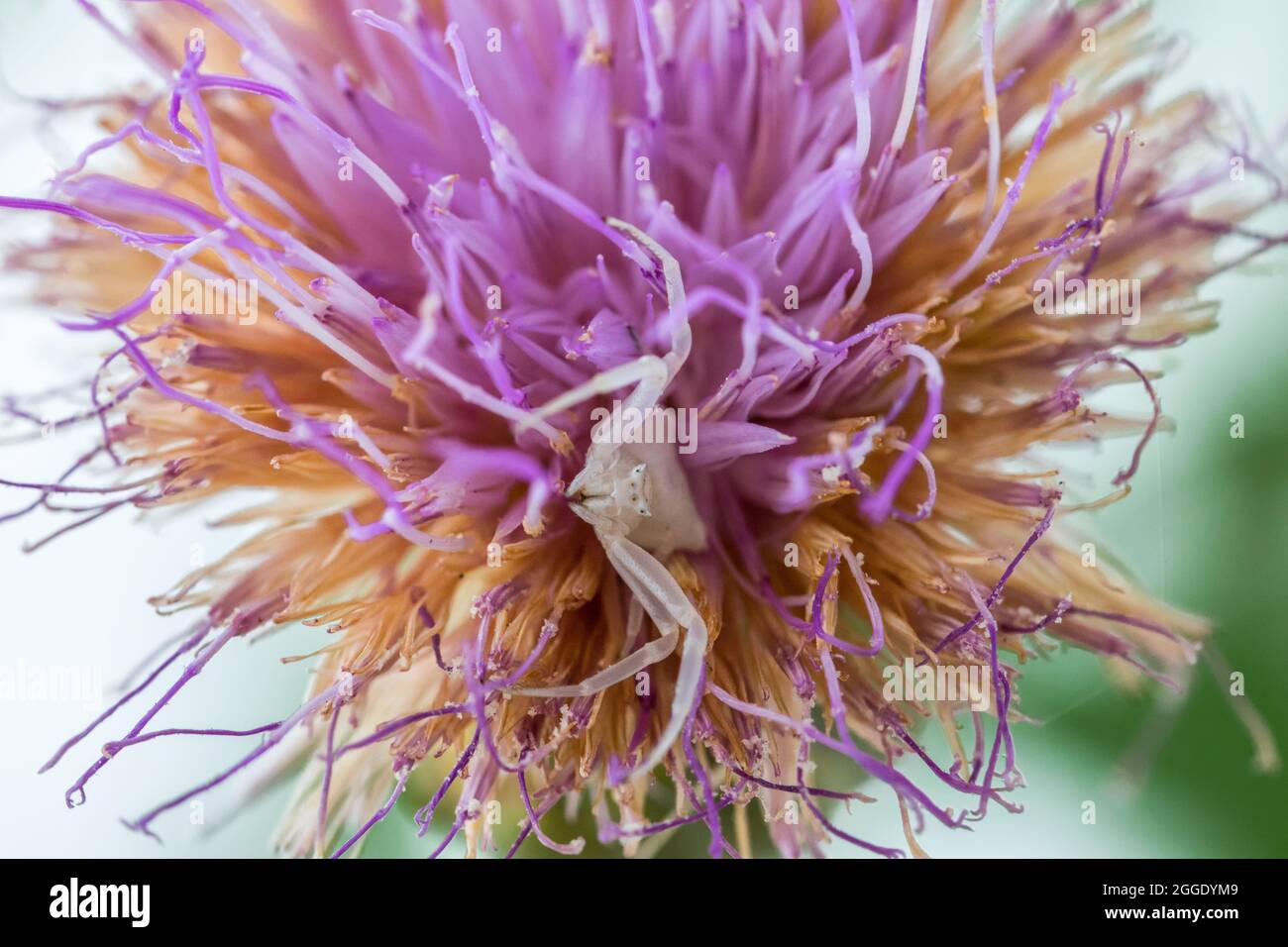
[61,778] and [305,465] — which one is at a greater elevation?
[305,465]

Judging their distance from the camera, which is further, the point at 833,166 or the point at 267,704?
the point at 267,704

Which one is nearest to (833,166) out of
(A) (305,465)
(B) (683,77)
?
(B) (683,77)

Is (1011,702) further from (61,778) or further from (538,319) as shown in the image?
(61,778)
